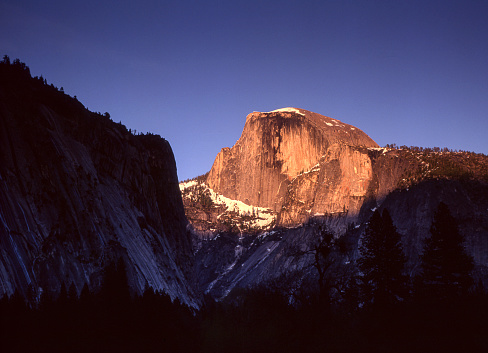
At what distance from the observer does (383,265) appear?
37219 mm

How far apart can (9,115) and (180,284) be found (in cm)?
4704

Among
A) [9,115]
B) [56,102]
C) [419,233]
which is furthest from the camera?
[419,233]

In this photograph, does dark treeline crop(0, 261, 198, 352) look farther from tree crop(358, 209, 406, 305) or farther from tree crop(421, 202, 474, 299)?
tree crop(421, 202, 474, 299)

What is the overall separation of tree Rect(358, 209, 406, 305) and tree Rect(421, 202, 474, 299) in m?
1.92

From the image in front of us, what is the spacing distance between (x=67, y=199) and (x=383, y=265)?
3349cm

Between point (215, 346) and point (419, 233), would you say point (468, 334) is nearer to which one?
point (215, 346)

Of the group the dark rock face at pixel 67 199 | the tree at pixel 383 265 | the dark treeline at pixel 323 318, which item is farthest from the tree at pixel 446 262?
Answer: the dark rock face at pixel 67 199

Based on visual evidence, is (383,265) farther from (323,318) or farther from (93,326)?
(93,326)

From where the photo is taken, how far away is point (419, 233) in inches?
6132

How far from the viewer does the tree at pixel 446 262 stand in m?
37.1

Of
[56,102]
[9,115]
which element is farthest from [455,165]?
[9,115]

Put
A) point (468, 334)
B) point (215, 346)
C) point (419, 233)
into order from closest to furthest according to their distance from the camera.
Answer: point (468, 334) → point (215, 346) → point (419, 233)

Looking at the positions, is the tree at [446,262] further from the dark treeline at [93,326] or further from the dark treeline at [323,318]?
the dark treeline at [93,326]

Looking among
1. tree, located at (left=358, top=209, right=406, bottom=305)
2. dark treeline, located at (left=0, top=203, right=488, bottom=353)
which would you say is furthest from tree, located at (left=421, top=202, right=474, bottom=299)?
tree, located at (left=358, top=209, right=406, bottom=305)
